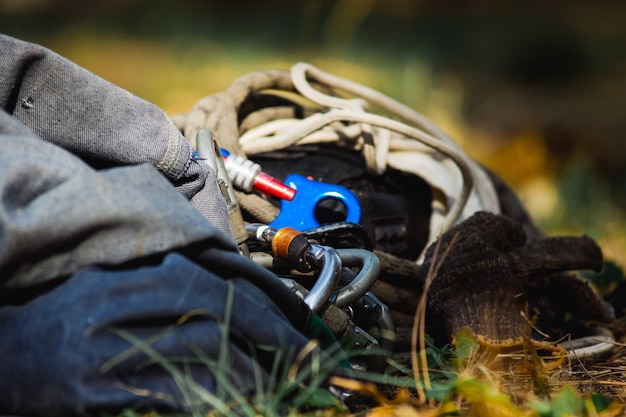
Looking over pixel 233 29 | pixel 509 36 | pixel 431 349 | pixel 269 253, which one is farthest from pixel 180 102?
pixel 509 36

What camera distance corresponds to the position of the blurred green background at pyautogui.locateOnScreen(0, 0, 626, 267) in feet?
12.3

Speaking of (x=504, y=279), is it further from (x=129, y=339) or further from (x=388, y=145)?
(x=129, y=339)

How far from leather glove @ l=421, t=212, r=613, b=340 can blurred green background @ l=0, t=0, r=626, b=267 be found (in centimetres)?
140

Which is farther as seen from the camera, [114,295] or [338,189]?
[338,189]

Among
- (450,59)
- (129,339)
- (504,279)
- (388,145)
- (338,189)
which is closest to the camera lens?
(129,339)

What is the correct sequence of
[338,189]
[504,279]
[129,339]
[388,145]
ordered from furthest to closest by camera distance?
[388,145]
[338,189]
[504,279]
[129,339]

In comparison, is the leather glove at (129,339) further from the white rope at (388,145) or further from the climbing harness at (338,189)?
the white rope at (388,145)

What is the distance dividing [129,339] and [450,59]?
20.2ft

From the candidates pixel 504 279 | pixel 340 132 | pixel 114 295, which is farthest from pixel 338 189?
pixel 114 295

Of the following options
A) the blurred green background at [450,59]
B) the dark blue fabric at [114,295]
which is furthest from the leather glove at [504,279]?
the blurred green background at [450,59]

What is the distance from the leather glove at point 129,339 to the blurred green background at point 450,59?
2.28 m

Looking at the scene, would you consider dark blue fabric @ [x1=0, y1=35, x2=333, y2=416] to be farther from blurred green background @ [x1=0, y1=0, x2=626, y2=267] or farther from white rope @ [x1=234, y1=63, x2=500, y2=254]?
blurred green background @ [x1=0, y1=0, x2=626, y2=267]

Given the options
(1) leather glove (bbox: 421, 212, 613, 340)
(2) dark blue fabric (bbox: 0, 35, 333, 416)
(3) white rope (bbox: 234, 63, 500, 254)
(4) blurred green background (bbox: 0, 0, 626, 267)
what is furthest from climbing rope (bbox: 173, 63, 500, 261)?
(4) blurred green background (bbox: 0, 0, 626, 267)

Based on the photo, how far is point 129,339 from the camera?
33.9 inches
